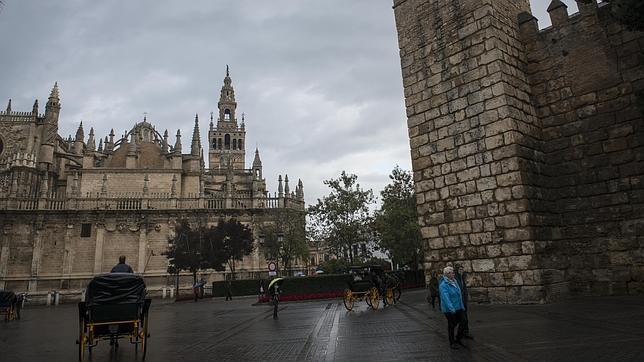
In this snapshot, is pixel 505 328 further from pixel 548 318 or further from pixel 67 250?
pixel 67 250

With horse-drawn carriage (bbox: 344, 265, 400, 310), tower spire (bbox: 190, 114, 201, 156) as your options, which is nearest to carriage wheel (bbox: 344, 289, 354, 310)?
horse-drawn carriage (bbox: 344, 265, 400, 310)

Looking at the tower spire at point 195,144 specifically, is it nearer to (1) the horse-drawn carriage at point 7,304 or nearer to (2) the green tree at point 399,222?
(2) the green tree at point 399,222

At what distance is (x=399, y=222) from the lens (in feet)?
94.9

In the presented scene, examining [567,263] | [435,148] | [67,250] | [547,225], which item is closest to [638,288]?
[567,263]

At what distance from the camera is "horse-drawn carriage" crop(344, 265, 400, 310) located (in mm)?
13398

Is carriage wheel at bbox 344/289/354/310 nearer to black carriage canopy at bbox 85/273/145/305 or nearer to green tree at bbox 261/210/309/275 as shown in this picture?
black carriage canopy at bbox 85/273/145/305

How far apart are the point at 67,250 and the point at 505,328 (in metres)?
42.7

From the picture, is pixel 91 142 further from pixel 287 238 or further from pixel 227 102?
pixel 227 102

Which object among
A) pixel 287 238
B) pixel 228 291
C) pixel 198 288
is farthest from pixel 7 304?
pixel 287 238

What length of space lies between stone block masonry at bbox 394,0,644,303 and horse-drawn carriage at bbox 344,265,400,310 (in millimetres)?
2941

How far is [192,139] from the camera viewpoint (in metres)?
49.9

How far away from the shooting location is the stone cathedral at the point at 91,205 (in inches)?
1522

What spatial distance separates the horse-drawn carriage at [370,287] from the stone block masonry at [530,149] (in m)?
2.94

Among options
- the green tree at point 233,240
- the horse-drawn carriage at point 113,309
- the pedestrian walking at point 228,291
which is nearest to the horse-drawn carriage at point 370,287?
the horse-drawn carriage at point 113,309
